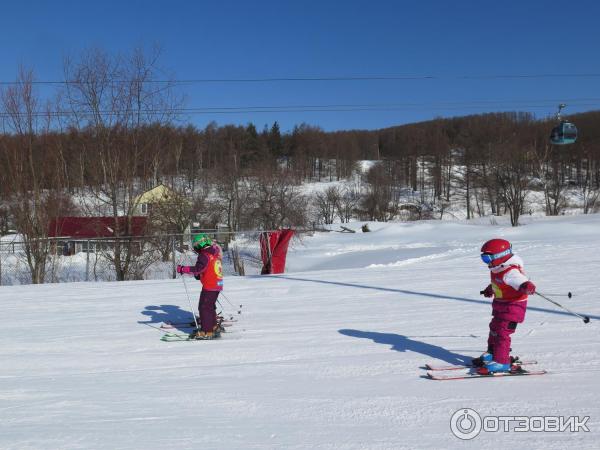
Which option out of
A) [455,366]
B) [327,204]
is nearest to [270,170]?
[327,204]

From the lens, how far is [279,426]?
4.36 meters

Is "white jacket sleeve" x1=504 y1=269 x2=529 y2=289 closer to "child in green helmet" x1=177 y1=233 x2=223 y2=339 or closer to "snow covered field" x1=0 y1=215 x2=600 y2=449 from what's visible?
"snow covered field" x1=0 y1=215 x2=600 y2=449

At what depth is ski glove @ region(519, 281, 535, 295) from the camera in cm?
504

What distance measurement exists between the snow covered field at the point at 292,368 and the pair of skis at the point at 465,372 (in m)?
0.11

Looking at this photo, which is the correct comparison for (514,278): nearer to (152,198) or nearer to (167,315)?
(167,315)

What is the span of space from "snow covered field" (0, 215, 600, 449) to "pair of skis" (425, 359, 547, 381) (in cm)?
11

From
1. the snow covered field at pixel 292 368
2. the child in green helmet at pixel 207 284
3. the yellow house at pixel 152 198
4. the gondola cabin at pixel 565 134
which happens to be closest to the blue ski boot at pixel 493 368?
the snow covered field at pixel 292 368

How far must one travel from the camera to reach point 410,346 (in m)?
6.73

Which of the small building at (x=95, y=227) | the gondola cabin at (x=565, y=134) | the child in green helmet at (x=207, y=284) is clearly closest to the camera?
the child in green helmet at (x=207, y=284)

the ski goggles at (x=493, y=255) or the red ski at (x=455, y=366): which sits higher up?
the ski goggles at (x=493, y=255)

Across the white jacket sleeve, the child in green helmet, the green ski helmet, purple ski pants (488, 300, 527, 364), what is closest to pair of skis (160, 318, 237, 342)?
the child in green helmet

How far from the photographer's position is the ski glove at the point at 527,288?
5.04 meters

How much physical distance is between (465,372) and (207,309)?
3861 millimetres

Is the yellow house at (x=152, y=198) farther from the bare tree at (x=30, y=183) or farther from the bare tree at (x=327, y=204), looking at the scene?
the bare tree at (x=327, y=204)
